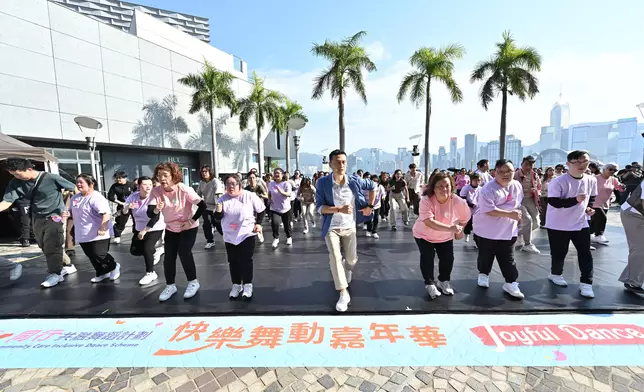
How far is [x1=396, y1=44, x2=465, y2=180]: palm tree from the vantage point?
1642 cm

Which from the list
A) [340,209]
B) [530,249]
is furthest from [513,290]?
[530,249]

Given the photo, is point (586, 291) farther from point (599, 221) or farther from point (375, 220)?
point (375, 220)

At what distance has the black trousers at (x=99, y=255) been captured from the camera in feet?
13.3

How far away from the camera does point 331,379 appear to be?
87.6 inches

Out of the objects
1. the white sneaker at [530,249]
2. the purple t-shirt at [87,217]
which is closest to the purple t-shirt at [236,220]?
the purple t-shirt at [87,217]

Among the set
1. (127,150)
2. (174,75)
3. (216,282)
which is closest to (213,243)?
(216,282)

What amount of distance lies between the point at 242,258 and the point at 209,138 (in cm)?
2144

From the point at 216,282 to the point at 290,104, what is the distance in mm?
22926

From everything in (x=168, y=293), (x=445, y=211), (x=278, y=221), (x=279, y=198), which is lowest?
(x=168, y=293)

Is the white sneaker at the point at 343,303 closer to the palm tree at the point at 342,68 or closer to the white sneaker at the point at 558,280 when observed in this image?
the white sneaker at the point at 558,280

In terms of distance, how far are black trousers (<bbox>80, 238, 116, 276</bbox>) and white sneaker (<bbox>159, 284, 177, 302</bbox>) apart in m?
1.23

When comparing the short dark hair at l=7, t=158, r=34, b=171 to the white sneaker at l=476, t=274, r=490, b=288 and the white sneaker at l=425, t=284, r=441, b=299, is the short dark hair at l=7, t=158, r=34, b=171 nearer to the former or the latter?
the white sneaker at l=425, t=284, r=441, b=299

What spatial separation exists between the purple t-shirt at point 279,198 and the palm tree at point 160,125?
1525 centimetres

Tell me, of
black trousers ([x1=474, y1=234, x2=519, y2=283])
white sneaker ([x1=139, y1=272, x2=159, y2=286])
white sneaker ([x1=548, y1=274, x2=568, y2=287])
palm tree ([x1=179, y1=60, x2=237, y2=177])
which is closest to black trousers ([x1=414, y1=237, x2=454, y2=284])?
black trousers ([x1=474, y1=234, x2=519, y2=283])
